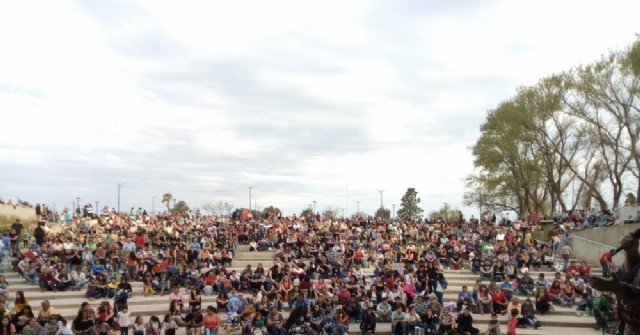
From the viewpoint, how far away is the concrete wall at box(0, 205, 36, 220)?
98.7ft

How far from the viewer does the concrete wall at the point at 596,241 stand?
20809 millimetres

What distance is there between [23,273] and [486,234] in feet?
61.3

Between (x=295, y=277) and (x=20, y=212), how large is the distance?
19846mm

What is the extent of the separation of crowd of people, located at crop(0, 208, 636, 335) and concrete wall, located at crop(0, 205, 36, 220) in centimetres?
534

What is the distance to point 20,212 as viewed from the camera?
3150 centimetres

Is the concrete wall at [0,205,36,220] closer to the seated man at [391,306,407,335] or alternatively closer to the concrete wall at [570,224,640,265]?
the seated man at [391,306,407,335]

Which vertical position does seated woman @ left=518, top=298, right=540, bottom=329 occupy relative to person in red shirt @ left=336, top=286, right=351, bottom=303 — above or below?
below

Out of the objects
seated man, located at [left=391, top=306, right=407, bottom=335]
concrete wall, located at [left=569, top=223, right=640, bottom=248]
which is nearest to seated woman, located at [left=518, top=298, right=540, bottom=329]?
seated man, located at [left=391, top=306, right=407, bottom=335]

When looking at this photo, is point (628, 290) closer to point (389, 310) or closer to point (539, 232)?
point (389, 310)

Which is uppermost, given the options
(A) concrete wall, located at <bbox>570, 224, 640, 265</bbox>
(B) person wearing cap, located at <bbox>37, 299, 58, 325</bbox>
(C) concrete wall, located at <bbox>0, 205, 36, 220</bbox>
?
(C) concrete wall, located at <bbox>0, 205, 36, 220</bbox>

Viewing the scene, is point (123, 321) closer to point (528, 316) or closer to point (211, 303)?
Result: point (211, 303)

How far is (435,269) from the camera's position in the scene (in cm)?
1769

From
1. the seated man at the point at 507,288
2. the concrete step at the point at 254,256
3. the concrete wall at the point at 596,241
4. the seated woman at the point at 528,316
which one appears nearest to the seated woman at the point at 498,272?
the seated man at the point at 507,288

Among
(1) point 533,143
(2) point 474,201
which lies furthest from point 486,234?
(2) point 474,201
